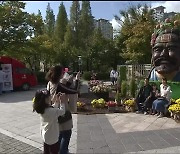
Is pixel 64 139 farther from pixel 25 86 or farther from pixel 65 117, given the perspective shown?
pixel 25 86

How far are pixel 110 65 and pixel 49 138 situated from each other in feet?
101

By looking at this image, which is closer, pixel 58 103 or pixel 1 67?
pixel 58 103

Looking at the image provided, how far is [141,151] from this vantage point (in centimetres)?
599

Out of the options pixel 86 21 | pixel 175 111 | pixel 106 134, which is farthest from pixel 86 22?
pixel 106 134

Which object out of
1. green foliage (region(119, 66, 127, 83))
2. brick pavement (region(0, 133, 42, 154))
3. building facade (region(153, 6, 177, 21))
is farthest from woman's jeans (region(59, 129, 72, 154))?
building facade (region(153, 6, 177, 21))

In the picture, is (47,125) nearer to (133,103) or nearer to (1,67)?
(133,103)

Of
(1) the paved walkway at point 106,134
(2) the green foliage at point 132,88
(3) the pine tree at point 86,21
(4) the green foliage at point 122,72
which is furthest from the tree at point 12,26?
(3) the pine tree at point 86,21

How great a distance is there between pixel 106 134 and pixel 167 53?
17.3ft

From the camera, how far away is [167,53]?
36.4 ft

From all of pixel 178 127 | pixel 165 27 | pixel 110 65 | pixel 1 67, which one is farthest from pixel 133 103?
pixel 110 65

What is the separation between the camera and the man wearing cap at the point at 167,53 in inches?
434

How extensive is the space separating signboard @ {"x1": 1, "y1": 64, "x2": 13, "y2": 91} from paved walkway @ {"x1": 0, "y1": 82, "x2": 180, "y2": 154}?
8.26 m

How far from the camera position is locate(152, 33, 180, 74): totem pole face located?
1098 cm

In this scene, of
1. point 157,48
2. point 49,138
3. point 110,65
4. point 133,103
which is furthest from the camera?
point 110,65
